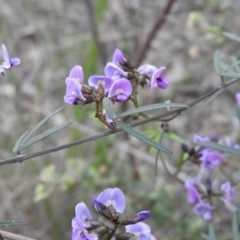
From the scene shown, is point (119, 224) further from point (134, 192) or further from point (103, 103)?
point (134, 192)

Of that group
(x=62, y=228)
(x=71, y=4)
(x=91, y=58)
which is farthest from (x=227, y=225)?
(x=71, y=4)

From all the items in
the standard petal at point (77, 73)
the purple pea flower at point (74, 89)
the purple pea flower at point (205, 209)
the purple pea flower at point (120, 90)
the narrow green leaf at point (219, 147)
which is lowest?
the purple pea flower at point (205, 209)

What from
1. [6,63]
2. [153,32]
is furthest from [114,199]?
[153,32]

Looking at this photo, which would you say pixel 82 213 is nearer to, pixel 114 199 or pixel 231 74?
pixel 114 199

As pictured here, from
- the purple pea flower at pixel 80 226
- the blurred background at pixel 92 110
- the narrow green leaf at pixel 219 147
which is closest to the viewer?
the purple pea flower at pixel 80 226

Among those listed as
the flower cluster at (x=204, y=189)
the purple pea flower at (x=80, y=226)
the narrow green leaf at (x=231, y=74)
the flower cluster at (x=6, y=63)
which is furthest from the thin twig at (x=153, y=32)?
the purple pea flower at (x=80, y=226)

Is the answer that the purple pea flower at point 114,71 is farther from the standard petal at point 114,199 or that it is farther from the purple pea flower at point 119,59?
the standard petal at point 114,199
